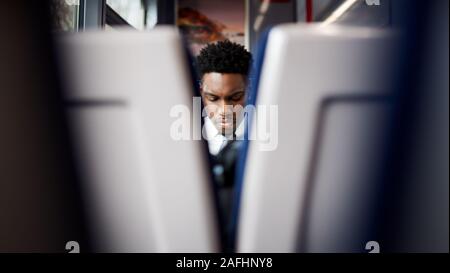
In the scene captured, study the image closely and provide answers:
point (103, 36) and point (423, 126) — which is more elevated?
point (103, 36)

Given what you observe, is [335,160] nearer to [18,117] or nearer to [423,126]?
[423,126]

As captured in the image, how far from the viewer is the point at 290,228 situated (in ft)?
2.98

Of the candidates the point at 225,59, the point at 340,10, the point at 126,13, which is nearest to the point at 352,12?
the point at 340,10

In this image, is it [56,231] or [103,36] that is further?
[56,231]

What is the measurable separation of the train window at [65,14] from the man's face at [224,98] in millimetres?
345

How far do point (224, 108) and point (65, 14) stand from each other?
0.46 meters

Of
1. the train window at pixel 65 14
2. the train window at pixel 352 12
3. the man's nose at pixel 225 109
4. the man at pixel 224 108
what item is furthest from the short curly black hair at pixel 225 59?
the train window at pixel 65 14

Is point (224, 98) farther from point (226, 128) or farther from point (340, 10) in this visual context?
point (340, 10)

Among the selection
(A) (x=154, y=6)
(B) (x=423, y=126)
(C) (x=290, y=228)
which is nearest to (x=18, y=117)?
(C) (x=290, y=228)

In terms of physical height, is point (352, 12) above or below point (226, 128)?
above

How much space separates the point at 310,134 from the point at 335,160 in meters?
0.09

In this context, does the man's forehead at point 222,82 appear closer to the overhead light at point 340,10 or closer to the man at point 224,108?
the man at point 224,108

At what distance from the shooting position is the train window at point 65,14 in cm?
90

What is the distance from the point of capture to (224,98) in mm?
1078
